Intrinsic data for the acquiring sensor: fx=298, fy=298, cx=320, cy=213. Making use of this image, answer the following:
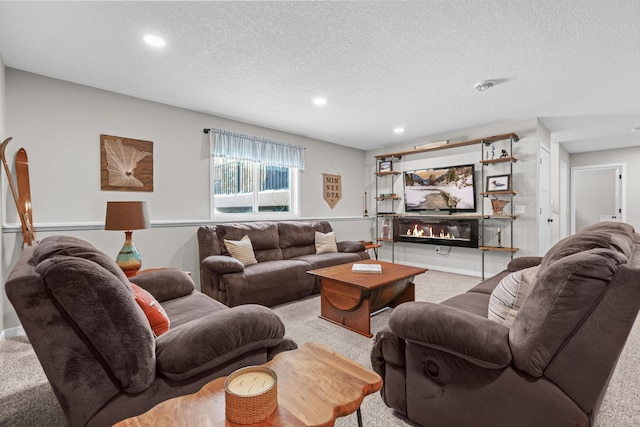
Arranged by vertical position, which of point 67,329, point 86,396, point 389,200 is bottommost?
point 86,396

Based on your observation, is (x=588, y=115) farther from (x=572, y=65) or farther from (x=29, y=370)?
(x=29, y=370)

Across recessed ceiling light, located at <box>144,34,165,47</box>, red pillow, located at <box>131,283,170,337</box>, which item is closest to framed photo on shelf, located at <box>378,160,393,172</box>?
recessed ceiling light, located at <box>144,34,165,47</box>

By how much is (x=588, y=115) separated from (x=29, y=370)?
260 inches

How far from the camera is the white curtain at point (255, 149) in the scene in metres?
4.11

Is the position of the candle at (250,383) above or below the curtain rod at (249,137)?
below

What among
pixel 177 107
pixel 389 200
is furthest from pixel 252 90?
pixel 389 200

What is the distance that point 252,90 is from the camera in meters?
3.28

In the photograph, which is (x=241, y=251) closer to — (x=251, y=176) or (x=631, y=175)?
(x=251, y=176)

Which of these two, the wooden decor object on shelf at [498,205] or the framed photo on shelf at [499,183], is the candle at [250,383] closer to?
the wooden decor object on shelf at [498,205]

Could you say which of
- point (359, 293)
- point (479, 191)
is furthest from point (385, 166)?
point (359, 293)

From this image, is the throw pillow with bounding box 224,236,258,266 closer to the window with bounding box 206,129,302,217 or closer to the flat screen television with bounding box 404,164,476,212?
the window with bounding box 206,129,302,217

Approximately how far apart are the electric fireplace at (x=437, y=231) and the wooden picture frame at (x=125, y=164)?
421cm

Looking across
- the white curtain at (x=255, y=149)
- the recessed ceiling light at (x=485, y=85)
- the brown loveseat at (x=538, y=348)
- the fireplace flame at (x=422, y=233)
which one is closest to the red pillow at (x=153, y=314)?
the brown loveseat at (x=538, y=348)

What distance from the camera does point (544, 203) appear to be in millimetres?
4723
